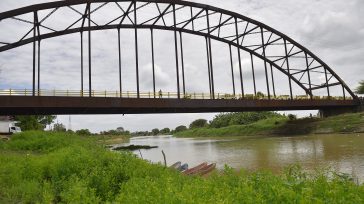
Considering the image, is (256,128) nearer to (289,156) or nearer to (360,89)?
(360,89)

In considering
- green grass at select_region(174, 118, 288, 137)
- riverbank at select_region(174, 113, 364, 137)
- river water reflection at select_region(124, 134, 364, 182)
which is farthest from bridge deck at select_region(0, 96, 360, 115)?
green grass at select_region(174, 118, 288, 137)

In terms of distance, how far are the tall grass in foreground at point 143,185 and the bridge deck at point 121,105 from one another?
778 inches

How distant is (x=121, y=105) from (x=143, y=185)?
34808 mm

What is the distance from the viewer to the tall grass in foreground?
6.84 meters

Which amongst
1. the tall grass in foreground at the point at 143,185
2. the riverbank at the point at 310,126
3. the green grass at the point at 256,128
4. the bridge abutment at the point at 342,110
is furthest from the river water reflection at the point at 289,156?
the green grass at the point at 256,128

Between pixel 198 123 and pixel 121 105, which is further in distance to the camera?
pixel 198 123

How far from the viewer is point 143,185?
9.43 metres

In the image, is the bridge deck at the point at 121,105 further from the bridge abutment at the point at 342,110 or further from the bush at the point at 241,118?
the bush at the point at 241,118

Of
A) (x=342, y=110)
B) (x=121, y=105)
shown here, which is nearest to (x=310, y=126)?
(x=342, y=110)

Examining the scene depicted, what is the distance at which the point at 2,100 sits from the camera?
118 ft

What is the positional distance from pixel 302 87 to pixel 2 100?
59.5m

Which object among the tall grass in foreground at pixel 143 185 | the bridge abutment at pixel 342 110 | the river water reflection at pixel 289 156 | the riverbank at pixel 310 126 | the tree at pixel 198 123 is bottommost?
the river water reflection at pixel 289 156

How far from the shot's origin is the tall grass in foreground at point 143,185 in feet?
A: 22.5

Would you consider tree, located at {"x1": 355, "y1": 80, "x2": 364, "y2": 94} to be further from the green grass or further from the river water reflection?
the river water reflection
